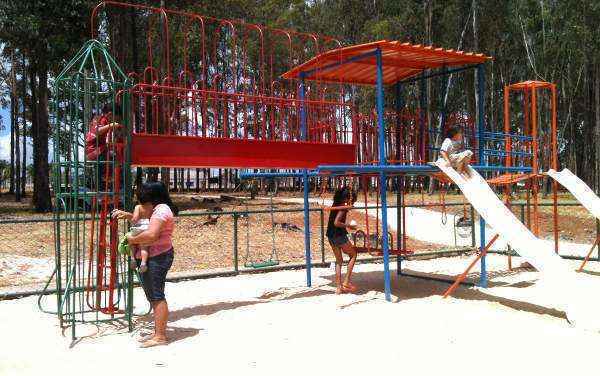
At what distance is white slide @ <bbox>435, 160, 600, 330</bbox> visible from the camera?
6.71 metres

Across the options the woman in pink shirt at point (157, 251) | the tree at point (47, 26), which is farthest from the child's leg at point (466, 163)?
the tree at point (47, 26)

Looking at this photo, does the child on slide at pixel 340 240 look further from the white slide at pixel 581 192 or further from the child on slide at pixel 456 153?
the white slide at pixel 581 192

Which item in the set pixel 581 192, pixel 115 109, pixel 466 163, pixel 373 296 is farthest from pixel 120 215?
pixel 581 192

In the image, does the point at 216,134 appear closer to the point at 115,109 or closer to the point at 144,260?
the point at 115,109

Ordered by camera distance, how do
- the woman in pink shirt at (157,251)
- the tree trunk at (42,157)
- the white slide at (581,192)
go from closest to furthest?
1. the woman in pink shirt at (157,251)
2. the white slide at (581,192)
3. the tree trunk at (42,157)

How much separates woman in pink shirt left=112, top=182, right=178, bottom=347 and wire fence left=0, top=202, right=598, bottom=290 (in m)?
3.58

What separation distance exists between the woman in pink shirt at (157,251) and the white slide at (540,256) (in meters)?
3.98

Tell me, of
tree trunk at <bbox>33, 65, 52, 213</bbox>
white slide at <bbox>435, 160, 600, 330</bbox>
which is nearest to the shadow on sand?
white slide at <bbox>435, 160, 600, 330</bbox>

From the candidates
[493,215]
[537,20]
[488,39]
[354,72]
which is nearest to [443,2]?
[488,39]

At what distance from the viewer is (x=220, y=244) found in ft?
49.5

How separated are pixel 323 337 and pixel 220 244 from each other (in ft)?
29.3

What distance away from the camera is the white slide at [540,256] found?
6711 millimetres

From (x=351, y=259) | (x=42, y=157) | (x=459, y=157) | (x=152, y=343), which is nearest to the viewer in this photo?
(x=152, y=343)

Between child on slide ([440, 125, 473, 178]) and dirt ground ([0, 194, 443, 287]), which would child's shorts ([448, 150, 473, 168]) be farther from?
dirt ground ([0, 194, 443, 287])
